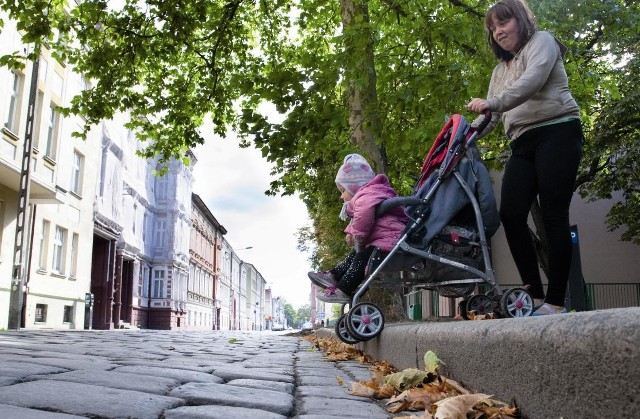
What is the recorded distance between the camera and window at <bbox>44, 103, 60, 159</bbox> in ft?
57.8

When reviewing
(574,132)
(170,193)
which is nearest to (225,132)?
(574,132)

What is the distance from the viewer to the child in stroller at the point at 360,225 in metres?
4.80

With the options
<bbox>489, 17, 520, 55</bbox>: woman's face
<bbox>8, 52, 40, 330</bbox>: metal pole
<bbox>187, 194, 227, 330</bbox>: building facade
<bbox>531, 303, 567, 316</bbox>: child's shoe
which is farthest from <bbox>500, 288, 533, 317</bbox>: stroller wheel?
<bbox>187, 194, 227, 330</bbox>: building facade

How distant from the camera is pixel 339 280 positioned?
208 inches

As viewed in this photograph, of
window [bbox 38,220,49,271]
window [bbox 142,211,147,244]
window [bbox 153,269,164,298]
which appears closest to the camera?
window [bbox 38,220,49,271]

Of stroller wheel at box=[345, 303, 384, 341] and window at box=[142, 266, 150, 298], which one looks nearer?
stroller wheel at box=[345, 303, 384, 341]

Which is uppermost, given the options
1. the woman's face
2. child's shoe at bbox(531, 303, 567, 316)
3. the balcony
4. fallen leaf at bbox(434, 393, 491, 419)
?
the balcony

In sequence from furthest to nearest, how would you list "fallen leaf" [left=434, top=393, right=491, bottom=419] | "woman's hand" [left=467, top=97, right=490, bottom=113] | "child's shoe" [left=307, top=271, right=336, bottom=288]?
"child's shoe" [left=307, top=271, right=336, bottom=288] → "woman's hand" [left=467, top=97, right=490, bottom=113] → "fallen leaf" [left=434, top=393, right=491, bottom=419]

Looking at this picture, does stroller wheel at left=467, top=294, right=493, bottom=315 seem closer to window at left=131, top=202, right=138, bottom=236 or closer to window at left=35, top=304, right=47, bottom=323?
window at left=35, top=304, right=47, bottom=323

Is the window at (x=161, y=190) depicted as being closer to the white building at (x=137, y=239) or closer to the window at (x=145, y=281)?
the white building at (x=137, y=239)

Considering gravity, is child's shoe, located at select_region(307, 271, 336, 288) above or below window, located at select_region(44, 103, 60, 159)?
below

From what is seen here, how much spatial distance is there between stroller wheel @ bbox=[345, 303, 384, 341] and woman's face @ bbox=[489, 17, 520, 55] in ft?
7.09

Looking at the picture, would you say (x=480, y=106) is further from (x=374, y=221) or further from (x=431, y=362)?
(x=431, y=362)

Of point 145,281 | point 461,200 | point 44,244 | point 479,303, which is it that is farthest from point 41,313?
point 145,281
